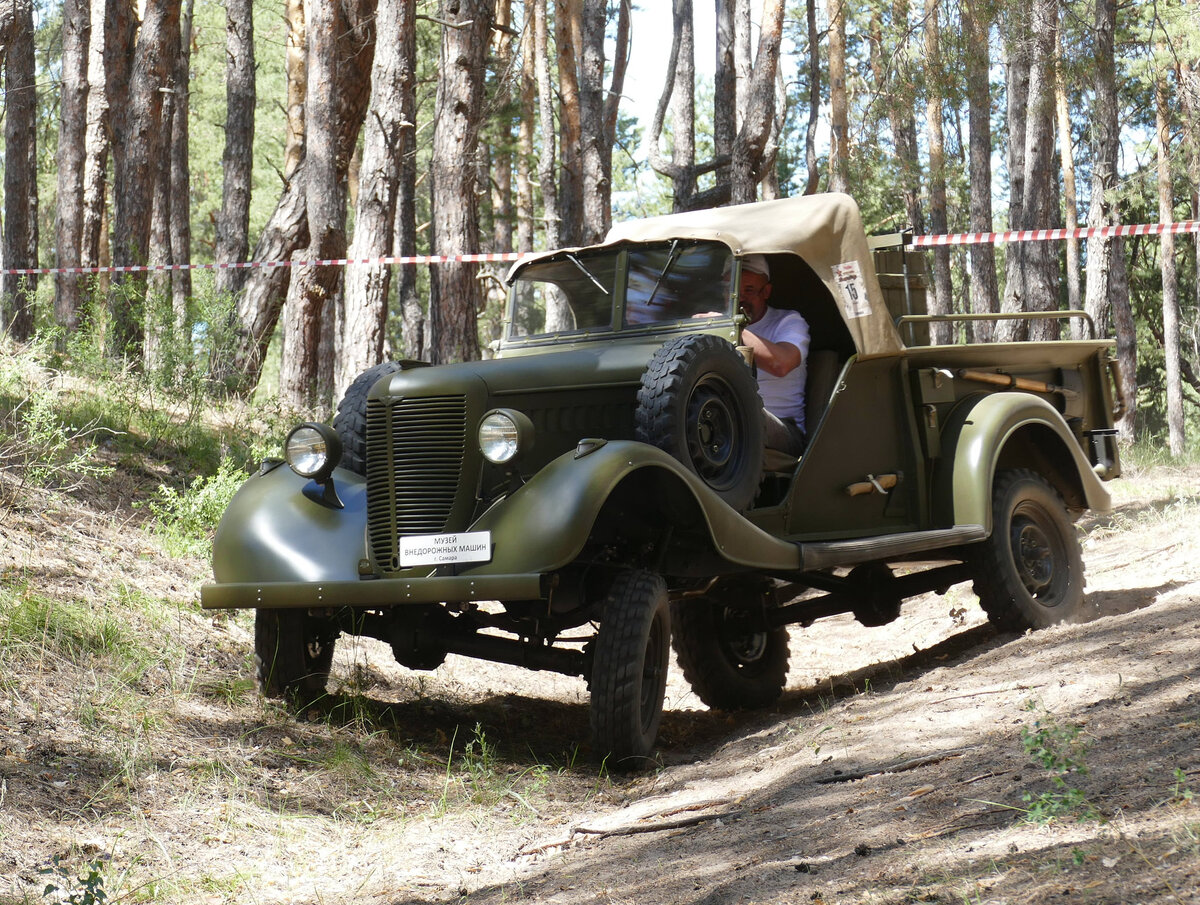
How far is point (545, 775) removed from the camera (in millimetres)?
4453

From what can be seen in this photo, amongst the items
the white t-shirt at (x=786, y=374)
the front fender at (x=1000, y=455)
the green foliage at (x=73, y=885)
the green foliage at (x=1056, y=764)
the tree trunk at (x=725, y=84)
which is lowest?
the green foliage at (x=73, y=885)

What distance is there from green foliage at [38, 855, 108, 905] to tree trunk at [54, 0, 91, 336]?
1174cm

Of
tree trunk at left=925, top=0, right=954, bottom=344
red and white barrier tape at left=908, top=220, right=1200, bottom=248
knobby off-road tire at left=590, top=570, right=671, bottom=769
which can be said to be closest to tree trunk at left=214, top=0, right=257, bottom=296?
tree trunk at left=925, top=0, right=954, bottom=344

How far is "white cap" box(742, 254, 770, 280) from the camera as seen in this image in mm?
5559

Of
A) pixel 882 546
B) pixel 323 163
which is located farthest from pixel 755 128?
pixel 882 546

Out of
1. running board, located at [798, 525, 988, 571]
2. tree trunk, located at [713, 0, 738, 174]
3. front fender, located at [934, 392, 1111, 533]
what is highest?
tree trunk, located at [713, 0, 738, 174]

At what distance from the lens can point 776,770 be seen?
13.8 ft

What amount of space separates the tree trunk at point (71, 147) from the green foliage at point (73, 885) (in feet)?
38.5

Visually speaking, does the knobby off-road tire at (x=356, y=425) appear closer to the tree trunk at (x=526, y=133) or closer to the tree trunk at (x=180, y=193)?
the tree trunk at (x=180, y=193)

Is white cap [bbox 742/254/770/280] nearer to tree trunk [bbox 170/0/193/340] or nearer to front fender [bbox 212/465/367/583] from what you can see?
front fender [bbox 212/465/367/583]

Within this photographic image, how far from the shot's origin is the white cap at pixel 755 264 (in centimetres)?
556

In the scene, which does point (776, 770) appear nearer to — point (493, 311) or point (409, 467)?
point (409, 467)

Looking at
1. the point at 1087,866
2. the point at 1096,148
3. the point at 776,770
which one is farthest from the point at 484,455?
the point at 1096,148

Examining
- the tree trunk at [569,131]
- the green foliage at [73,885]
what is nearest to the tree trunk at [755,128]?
the tree trunk at [569,131]
